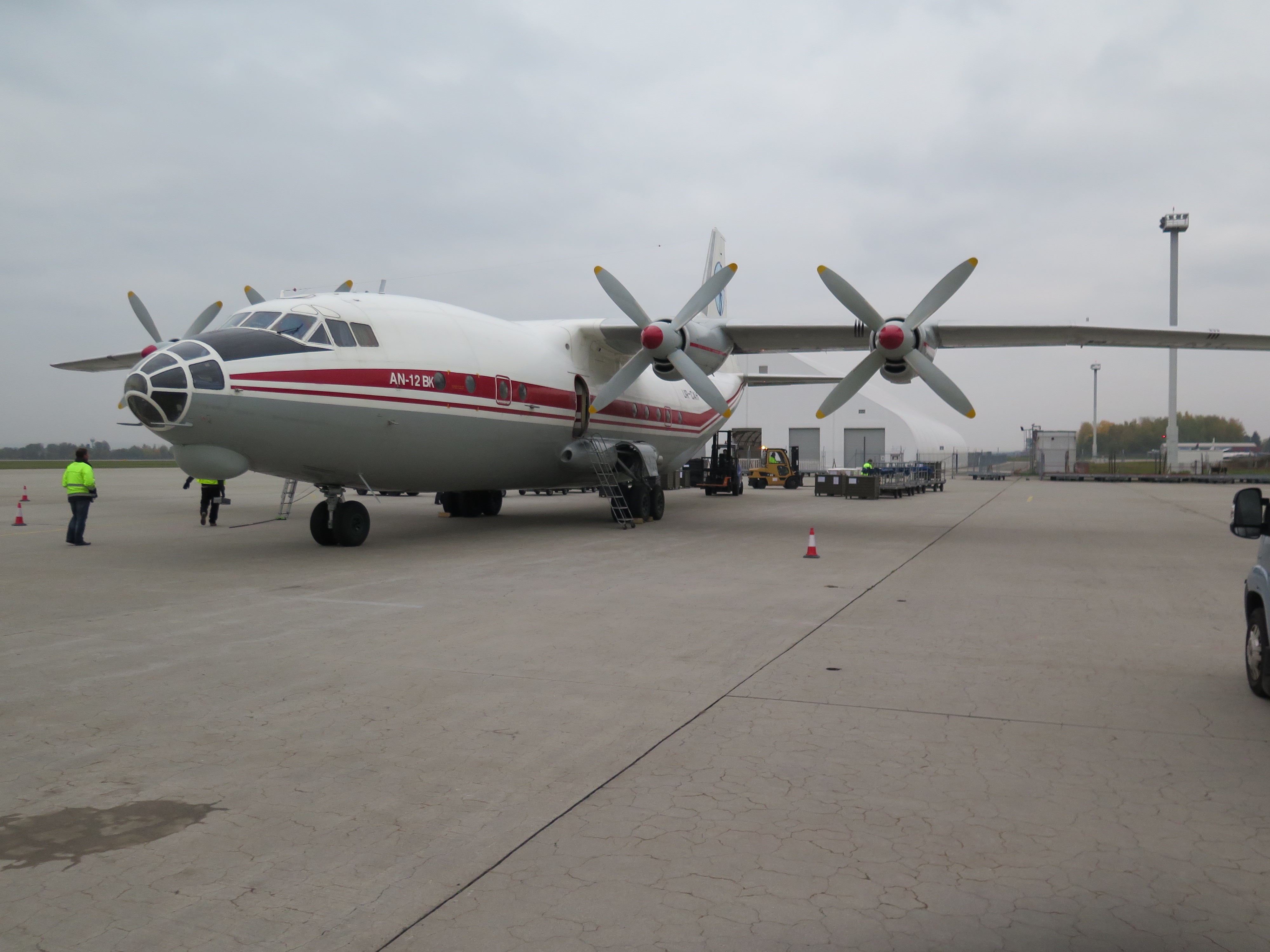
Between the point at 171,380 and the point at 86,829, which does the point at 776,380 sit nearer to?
the point at 171,380

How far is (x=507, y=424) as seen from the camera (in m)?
16.4

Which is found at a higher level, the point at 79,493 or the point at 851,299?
the point at 851,299

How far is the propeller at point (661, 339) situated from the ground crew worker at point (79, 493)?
993 centimetres

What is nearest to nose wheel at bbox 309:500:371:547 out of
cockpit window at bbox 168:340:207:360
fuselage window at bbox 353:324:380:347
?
fuselage window at bbox 353:324:380:347

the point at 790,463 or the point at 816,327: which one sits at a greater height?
the point at 816,327

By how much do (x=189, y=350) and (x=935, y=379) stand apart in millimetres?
13749

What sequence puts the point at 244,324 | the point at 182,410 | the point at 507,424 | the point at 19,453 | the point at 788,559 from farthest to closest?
the point at 19,453
the point at 507,424
the point at 788,559
the point at 244,324
the point at 182,410

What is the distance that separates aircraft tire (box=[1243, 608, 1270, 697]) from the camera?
591 cm

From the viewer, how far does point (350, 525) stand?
14711mm

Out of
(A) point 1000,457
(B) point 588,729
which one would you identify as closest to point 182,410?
(B) point 588,729

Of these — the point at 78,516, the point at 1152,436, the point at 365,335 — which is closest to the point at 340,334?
the point at 365,335

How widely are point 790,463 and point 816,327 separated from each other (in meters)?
23.8

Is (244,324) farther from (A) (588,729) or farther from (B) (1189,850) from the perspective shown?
(B) (1189,850)

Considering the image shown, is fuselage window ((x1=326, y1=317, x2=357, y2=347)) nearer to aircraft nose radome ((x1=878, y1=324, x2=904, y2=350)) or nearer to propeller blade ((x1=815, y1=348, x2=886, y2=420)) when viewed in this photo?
propeller blade ((x1=815, y1=348, x2=886, y2=420))
